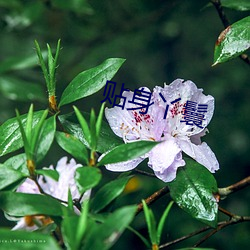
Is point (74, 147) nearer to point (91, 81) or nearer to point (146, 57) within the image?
point (91, 81)

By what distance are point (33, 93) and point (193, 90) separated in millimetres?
1020

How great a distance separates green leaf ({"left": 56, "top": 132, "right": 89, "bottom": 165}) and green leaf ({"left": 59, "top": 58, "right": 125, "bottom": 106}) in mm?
133

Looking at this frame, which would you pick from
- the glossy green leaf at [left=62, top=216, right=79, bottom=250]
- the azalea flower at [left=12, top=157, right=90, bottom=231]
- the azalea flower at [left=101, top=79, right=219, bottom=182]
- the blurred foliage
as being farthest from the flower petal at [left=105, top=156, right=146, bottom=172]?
the blurred foliage

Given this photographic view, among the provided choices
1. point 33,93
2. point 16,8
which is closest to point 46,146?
point 33,93

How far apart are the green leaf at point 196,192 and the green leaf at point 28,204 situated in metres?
0.24

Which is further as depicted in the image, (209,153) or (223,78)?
(223,78)

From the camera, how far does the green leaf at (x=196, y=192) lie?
109 centimetres

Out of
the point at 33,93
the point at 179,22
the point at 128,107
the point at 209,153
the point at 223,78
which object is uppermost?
the point at 128,107

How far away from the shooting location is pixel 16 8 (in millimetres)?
2250

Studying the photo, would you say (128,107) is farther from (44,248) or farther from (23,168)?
(44,248)

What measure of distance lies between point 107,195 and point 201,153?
0.82ft

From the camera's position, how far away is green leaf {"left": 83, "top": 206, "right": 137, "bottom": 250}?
2.59 ft

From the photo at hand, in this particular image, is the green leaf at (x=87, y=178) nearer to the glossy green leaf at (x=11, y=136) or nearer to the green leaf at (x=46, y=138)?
the green leaf at (x=46, y=138)

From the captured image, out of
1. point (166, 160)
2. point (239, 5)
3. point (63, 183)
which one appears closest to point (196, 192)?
point (166, 160)
